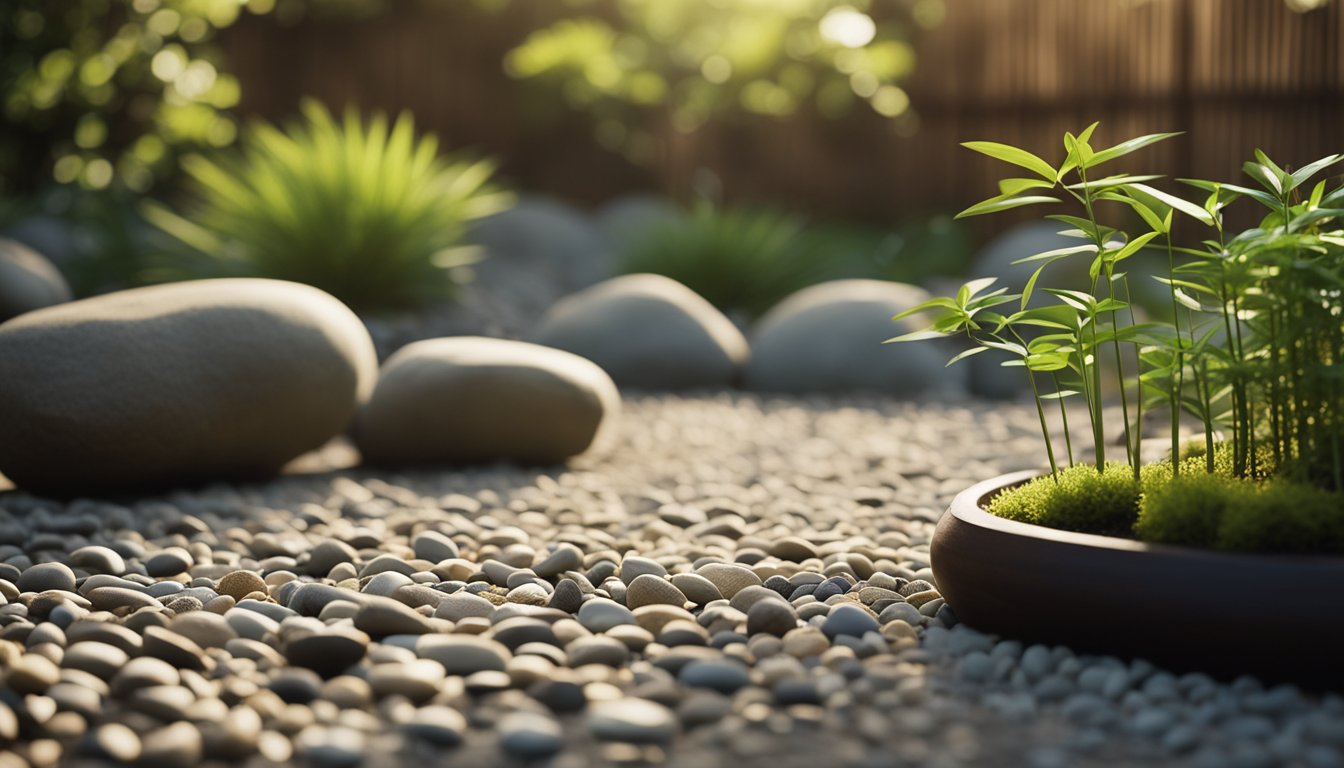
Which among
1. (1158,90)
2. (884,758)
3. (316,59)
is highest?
(316,59)

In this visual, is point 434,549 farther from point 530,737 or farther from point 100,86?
point 100,86

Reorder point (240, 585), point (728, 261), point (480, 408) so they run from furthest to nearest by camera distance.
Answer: point (728, 261), point (480, 408), point (240, 585)

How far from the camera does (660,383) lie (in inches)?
213

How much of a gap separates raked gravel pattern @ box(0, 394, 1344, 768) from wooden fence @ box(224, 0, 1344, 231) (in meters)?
5.54

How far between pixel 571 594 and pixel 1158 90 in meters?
6.72

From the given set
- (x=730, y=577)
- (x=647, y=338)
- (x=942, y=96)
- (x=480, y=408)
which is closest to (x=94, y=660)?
(x=730, y=577)

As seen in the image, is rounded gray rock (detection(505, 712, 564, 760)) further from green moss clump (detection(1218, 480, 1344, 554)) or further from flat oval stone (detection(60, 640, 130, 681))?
green moss clump (detection(1218, 480, 1344, 554))

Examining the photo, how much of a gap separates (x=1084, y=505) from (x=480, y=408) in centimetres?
214

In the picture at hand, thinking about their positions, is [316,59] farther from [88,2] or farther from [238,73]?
[88,2]

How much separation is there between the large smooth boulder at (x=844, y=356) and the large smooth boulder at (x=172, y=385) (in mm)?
2296

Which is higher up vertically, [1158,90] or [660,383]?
[1158,90]

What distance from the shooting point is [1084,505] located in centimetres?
197

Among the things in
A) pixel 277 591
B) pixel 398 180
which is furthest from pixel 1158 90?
pixel 277 591

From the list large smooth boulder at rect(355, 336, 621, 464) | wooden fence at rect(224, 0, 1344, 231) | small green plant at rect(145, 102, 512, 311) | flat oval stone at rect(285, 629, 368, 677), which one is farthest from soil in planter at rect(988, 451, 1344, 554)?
wooden fence at rect(224, 0, 1344, 231)
